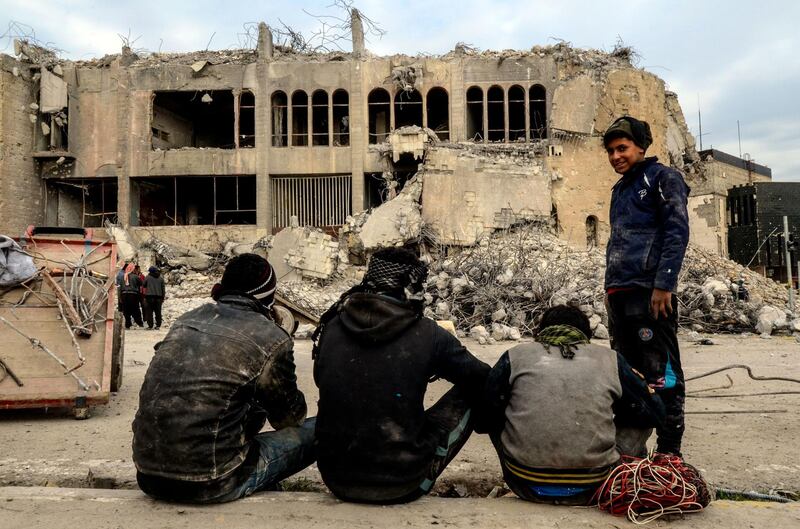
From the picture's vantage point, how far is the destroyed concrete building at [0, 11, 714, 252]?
18.5 metres

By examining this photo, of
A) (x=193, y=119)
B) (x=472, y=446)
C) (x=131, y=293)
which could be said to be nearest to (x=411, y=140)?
(x=131, y=293)

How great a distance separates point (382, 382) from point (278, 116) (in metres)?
19.8

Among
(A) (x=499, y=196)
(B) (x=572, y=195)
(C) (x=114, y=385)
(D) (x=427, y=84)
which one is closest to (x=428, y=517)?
(C) (x=114, y=385)

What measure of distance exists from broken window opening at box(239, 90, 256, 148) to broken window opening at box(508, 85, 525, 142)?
30.9 ft

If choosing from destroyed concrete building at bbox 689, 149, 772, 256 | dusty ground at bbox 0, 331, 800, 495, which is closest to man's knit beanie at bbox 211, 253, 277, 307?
dusty ground at bbox 0, 331, 800, 495

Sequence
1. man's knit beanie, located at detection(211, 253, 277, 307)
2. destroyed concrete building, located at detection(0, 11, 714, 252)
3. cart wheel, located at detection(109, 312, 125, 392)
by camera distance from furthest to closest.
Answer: destroyed concrete building, located at detection(0, 11, 714, 252)
cart wheel, located at detection(109, 312, 125, 392)
man's knit beanie, located at detection(211, 253, 277, 307)

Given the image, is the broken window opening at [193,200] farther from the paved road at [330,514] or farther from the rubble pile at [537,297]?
the paved road at [330,514]

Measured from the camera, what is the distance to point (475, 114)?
21.1 metres

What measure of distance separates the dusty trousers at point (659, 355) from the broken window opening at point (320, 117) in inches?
735

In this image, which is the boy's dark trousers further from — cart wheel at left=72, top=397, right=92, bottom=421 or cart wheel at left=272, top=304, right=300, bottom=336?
cart wheel at left=272, top=304, right=300, bottom=336

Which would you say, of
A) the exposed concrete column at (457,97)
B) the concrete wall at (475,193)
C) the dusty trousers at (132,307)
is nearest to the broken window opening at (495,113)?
the exposed concrete column at (457,97)

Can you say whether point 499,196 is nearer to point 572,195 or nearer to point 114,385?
point 572,195

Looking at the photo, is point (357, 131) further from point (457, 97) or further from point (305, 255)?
point (305, 255)

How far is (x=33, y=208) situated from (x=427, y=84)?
1494cm
